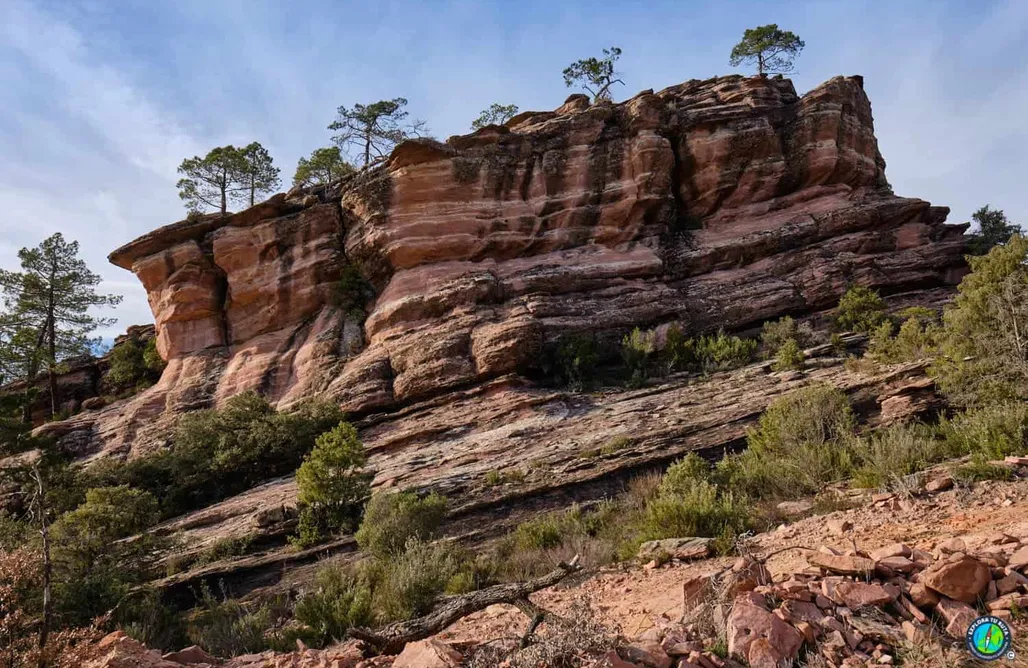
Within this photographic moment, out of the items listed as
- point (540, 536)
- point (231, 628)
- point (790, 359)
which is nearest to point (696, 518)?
point (540, 536)

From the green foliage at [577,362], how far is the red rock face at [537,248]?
882 millimetres

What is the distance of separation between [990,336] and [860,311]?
8386 mm

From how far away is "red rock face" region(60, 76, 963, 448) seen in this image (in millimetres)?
21234

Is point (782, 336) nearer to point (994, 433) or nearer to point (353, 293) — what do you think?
point (994, 433)

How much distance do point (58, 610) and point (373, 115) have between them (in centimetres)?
3152

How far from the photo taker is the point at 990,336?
1134cm

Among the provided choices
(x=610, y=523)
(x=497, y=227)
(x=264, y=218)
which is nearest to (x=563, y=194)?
(x=497, y=227)

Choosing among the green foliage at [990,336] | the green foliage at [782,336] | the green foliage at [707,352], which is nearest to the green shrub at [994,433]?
the green foliage at [990,336]

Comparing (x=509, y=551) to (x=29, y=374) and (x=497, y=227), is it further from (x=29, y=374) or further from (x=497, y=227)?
(x=29, y=374)

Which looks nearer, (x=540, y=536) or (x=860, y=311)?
(x=540, y=536)

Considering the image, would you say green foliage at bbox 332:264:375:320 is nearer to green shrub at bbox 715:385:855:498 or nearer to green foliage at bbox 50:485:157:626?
green foliage at bbox 50:485:157:626

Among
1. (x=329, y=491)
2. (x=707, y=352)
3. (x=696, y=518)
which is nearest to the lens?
(x=696, y=518)

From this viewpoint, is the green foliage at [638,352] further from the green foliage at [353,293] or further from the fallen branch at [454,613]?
the fallen branch at [454,613]

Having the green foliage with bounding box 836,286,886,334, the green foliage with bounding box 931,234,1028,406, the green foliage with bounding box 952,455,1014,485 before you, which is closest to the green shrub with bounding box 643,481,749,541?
the green foliage with bounding box 952,455,1014,485
